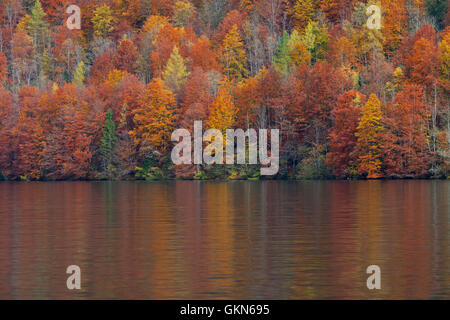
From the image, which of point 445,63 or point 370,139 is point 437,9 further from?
point 370,139

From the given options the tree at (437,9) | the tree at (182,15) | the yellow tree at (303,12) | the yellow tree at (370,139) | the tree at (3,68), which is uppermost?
the tree at (182,15)

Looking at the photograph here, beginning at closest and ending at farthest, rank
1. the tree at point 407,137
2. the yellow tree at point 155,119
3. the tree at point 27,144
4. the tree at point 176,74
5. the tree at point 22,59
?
the tree at point 407,137 → the yellow tree at point 155,119 → the tree at point 27,144 → the tree at point 176,74 → the tree at point 22,59

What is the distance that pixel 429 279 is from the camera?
2420cm

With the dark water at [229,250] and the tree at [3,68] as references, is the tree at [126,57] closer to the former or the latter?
the tree at [3,68]

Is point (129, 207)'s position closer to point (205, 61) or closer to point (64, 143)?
point (64, 143)

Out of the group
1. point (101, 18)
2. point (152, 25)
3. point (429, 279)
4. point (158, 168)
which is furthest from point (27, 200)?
point (101, 18)

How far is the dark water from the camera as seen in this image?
23422 millimetres

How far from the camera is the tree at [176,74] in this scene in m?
131

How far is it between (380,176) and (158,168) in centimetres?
3402

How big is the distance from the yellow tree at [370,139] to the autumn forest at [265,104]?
0.15 meters

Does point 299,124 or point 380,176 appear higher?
point 299,124

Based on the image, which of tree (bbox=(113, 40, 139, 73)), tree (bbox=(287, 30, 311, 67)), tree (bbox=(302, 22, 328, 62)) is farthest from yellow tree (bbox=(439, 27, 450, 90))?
tree (bbox=(113, 40, 139, 73))

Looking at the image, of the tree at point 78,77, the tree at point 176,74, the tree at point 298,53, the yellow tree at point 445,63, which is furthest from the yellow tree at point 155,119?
the yellow tree at point 445,63

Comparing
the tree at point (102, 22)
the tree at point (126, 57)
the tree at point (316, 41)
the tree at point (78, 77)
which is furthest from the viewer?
the tree at point (102, 22)
